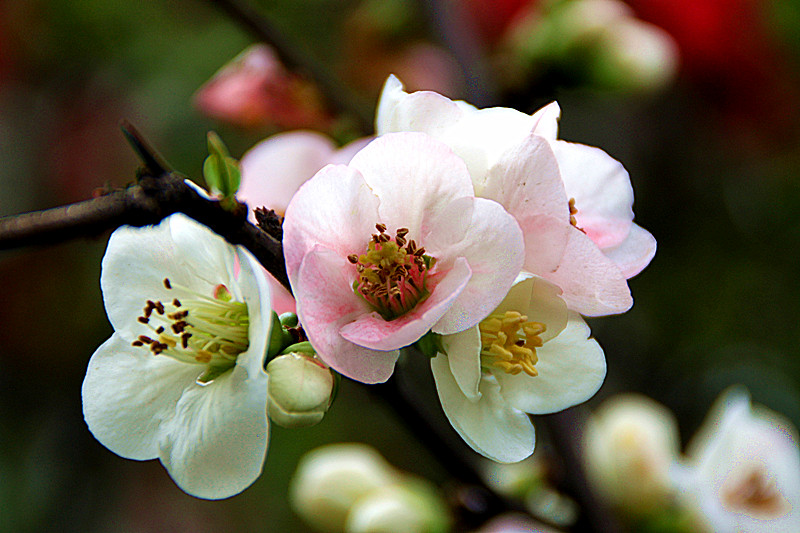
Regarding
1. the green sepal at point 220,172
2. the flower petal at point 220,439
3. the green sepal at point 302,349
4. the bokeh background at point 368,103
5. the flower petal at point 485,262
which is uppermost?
the green sepal at point 220,172

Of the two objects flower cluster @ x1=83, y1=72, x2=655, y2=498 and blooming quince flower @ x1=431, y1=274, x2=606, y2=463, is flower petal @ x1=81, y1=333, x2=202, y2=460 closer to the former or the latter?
flower cluster @ x1=83, y1=72, x2=655, y2=498

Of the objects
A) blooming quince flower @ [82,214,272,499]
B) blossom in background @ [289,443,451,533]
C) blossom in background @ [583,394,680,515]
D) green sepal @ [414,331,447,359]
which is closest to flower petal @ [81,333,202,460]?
blooming quince flower @ [82,214,272,499]

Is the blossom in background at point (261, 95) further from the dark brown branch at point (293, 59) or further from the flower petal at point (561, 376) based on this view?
the flower petal at point (561, 376)

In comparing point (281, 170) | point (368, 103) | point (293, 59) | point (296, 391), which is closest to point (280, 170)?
point (281, 170)

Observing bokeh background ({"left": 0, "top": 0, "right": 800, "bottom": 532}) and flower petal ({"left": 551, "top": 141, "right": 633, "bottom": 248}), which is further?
bokeh background ({"left": 0, "top": 0, "right": 800, "bottom": 532})

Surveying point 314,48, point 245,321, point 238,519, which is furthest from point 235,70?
point 238,519

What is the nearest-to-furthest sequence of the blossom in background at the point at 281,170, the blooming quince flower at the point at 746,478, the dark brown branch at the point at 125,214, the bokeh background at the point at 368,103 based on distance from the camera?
the dark brown branch at the point at 125,214, the blossom in background at the point at 281,170, the blooming quince flower at the point at 746,478, the bokeh background at the point at 368,103

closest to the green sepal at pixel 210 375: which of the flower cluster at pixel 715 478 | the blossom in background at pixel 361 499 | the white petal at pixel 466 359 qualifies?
the white petal at pixel 466 359
